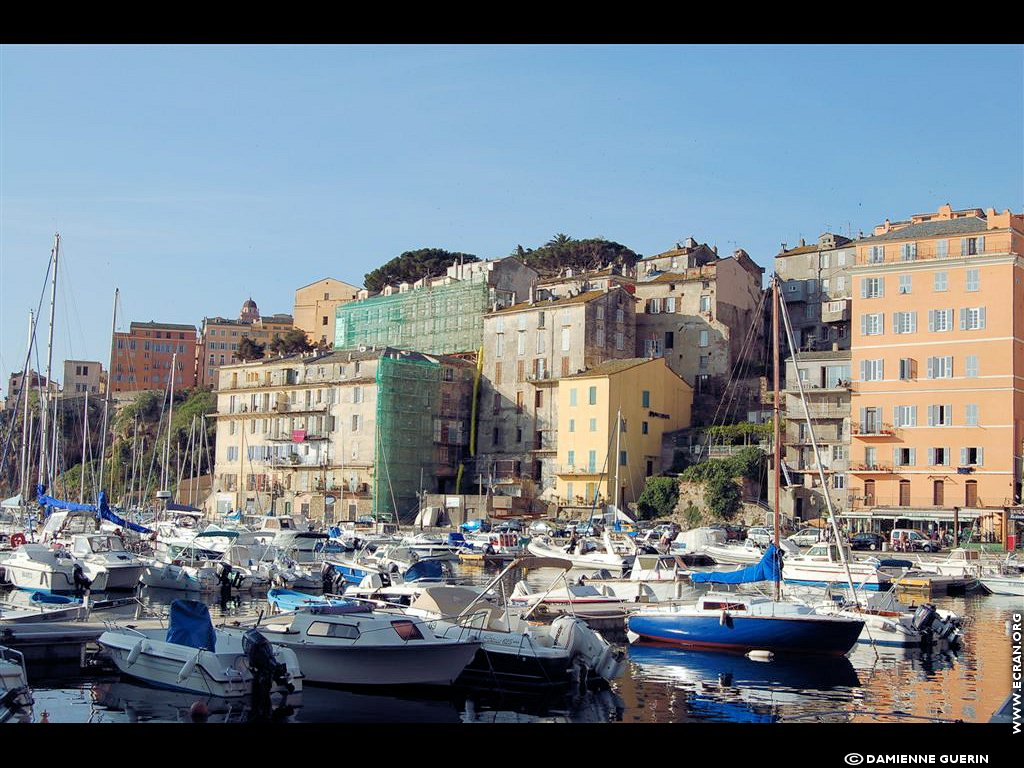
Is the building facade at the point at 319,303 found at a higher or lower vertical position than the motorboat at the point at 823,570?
higher

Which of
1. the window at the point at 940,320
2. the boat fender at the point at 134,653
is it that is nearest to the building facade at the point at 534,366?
the window at the point at 940,320

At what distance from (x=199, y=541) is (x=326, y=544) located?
6562 mm

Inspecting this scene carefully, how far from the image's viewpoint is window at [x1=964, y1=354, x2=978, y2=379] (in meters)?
58.1

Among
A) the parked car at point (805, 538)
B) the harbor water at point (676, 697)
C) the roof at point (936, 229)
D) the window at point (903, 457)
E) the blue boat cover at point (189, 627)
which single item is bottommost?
the harbor water at point (676, 697)

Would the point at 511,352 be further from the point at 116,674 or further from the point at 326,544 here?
the point at 116,674

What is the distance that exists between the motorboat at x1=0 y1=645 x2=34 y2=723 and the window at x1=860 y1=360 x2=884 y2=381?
5203 centimetres

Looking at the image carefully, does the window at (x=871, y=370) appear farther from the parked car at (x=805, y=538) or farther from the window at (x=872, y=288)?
the parked car at (x=805, y=538)

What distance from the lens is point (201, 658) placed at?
730 inches

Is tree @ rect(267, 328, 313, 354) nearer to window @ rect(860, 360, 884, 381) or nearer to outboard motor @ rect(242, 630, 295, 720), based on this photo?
window @ rect(860, 360, 884, 381)

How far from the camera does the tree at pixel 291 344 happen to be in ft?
334

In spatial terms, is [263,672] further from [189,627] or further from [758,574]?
[758,574]

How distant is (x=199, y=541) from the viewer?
4891 centimetres

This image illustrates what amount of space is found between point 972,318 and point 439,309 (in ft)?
139

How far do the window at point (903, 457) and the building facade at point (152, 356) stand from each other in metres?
89.8
